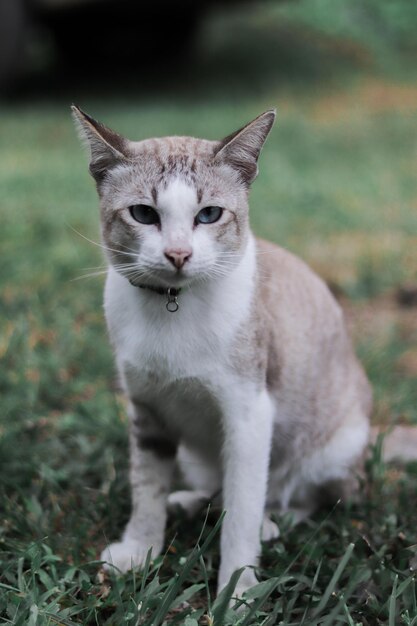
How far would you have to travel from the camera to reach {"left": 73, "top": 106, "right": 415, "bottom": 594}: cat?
203 cm

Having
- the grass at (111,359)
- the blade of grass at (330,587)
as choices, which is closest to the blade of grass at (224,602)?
the grass at (111,359)

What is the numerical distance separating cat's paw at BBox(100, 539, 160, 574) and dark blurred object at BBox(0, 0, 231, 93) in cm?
735

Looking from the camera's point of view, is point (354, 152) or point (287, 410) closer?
point (287, 410)

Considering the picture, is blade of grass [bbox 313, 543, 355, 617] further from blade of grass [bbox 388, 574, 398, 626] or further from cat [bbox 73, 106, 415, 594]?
cat [bbox 73, 106, 415, 594]

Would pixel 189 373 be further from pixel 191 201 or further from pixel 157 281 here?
pixel 191 201

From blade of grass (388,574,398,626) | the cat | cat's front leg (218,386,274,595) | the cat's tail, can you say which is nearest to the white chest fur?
the cat

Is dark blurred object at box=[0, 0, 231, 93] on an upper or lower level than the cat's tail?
upper

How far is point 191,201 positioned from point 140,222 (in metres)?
0.14

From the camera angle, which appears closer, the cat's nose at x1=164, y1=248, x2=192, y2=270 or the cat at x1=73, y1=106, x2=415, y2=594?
the cat's nose at x1=164, y1=248, x2=192, y2=270

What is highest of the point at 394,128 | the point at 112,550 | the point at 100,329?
the point at 394,128

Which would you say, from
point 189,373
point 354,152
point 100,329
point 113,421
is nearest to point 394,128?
point 354,152

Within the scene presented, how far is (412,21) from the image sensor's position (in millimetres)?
10719

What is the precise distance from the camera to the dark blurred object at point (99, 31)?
880 centimetres

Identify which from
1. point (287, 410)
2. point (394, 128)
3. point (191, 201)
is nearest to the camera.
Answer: point (191, 201)
